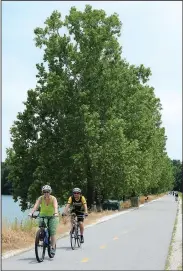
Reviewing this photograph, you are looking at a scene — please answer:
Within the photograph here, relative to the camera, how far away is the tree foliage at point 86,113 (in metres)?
43.2

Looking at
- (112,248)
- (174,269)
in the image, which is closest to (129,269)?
(174,269)

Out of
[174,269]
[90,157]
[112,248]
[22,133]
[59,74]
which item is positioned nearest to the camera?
[174,269]

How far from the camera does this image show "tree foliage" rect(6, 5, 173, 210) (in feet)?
142

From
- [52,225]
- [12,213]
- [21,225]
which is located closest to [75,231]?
[52,225]

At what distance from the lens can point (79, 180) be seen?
154ft

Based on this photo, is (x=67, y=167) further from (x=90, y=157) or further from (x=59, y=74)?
(x=59, y=74)

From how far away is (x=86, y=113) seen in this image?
4184cm

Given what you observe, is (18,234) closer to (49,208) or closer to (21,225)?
(21,225)

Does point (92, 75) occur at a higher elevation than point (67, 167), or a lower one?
higher

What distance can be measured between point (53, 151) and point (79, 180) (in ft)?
10.8

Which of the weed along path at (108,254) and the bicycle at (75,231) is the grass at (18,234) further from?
the bicycle at (75,231)

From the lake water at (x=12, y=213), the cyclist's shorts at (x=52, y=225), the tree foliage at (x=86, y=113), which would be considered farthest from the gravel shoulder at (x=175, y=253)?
the tree foliage at (x=86, y=113)

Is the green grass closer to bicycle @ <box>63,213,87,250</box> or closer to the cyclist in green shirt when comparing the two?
bicycle @ <box>63,213,87,250</box>

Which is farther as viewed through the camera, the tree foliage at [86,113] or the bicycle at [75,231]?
the tree foliage at [86,113]
